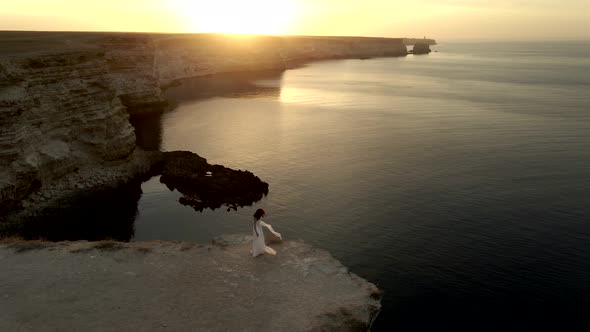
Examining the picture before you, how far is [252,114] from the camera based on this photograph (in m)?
80.9

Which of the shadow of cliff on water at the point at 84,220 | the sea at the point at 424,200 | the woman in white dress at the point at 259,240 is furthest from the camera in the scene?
the shadow of cliff on water at the point at 84,220

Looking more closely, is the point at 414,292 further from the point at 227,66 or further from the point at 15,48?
the point at 227,66

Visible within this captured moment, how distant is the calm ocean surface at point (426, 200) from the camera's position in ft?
80.6

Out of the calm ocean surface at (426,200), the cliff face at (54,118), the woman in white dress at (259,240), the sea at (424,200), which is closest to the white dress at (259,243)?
the woman in white dress at (259,240)

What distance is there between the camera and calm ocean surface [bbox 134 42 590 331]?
24.6 m

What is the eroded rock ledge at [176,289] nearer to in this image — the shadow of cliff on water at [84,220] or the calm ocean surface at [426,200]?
the calm ocean surface at [426,200]

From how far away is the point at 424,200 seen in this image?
3784cm

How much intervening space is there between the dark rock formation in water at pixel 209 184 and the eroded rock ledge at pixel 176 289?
1404 centimetres

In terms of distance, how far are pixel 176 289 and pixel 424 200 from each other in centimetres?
2459

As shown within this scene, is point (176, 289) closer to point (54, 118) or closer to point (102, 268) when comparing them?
point (102, 268)

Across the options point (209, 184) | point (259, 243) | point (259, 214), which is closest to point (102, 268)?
point (259, 243)

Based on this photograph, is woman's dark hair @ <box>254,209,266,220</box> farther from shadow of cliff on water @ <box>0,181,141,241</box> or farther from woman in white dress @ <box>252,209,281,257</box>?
shadow of cliff on water @ <box>0,181,141,241</box>

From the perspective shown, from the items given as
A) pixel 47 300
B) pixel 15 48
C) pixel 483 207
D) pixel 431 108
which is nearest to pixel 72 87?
pixel 15 48

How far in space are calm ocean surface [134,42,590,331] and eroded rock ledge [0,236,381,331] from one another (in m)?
3.91
